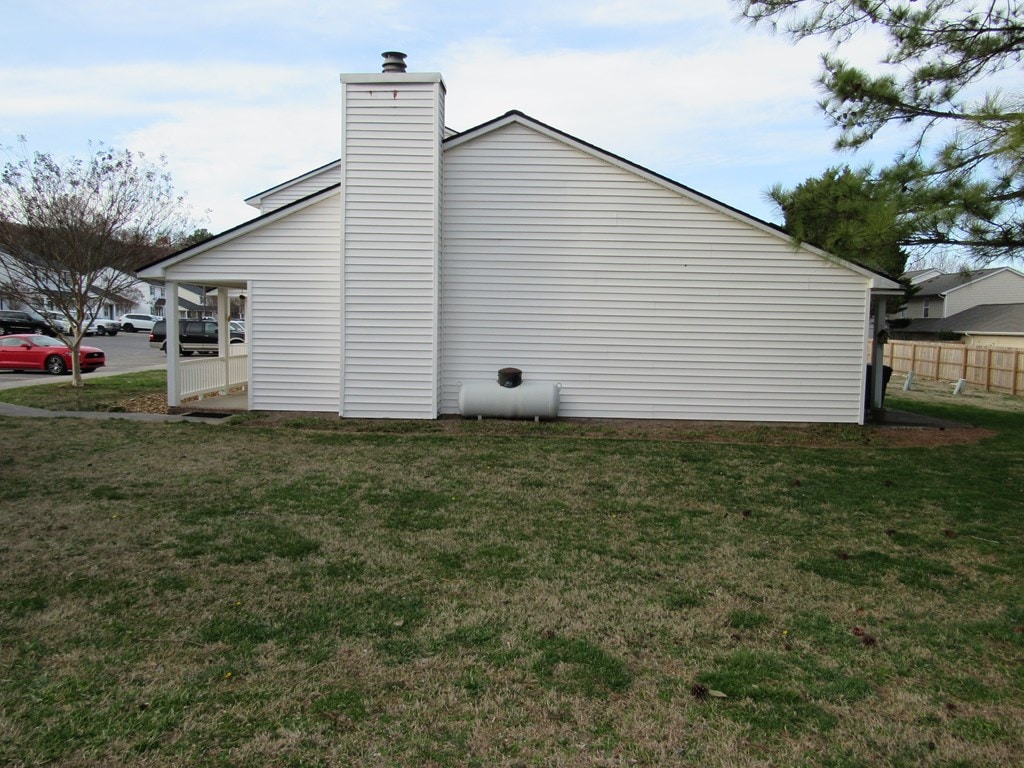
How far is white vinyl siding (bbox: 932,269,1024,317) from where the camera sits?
50.9 m

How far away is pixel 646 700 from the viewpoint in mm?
3684

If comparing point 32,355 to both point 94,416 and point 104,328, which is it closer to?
point 94,416

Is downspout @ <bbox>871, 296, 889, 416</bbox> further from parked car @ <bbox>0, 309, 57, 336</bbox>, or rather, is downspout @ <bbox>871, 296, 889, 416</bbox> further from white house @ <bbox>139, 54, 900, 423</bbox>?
parked car @ <bbox>0, 309, 57, 336</bbox>

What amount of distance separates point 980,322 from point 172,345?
145 ft

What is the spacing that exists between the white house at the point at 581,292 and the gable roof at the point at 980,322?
1280 inches

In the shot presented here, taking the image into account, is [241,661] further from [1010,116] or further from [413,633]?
[1010,116]

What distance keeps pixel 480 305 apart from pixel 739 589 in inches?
362

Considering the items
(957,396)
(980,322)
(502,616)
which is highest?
(980,322)

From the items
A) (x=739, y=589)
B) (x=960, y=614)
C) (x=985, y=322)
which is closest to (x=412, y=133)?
(x=739, y=589)

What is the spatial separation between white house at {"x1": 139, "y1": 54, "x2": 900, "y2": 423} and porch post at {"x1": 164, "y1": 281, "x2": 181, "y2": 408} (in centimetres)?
55

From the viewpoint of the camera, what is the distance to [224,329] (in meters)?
17.2

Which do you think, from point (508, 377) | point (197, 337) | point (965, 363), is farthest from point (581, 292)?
point (197, 337)

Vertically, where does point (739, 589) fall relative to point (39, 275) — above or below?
below

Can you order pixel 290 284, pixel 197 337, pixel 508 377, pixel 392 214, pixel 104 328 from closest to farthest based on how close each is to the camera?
pixel 392 214
pixel 508 377
pixel 290 284
pixel 197 337
pixel 104 328
